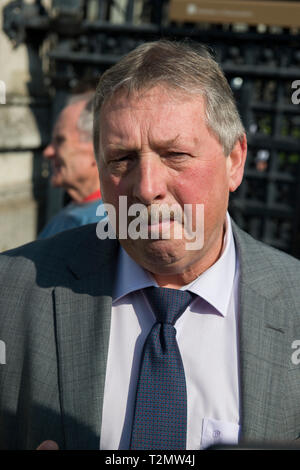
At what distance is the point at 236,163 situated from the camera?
171cm

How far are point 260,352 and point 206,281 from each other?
9.6 inches

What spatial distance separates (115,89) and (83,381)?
2.56ft

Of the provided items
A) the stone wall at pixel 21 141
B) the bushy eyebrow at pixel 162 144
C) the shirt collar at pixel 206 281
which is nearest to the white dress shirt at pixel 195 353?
the shirt collar at pixel 206 281

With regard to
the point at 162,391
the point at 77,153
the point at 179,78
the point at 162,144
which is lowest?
the point at 162,391

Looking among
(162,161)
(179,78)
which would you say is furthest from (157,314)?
(179,78)

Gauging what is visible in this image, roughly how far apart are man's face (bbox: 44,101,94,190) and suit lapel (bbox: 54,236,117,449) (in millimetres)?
1656

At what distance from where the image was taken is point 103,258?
175 centimetres

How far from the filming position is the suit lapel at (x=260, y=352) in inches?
59.3

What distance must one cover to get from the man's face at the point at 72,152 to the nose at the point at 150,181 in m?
1.86

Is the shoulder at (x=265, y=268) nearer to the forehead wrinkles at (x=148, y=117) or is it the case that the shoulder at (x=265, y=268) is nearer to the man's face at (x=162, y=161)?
the man's face at (x=162, y=161)

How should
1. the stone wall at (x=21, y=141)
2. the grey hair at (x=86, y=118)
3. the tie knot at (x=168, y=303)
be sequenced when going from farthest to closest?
the stone wall at (x=21, y=141), the grey hair at (x=86, y=118), the tie knot at (x=168, y=303)

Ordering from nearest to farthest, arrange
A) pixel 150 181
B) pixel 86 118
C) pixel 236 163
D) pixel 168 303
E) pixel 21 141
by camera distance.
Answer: pixel 150 181 → pixel 168 303 → pixel 236 163 → pixel 86 118 → pixel 21 141

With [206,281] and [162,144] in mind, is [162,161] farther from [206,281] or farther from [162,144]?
[206,281]
